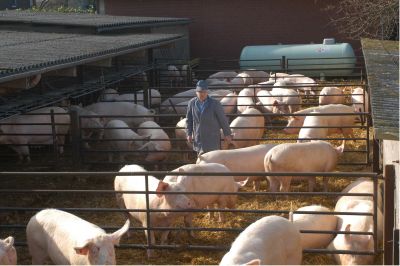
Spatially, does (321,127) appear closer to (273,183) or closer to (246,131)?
(246,131)

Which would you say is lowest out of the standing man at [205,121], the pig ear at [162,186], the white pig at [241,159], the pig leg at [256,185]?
the pig leg at [256,185]

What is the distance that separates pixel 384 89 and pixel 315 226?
1.95 m

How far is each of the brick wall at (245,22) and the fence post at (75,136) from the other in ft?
56.8

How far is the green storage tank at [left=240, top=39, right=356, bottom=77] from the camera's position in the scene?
2480 centimetres

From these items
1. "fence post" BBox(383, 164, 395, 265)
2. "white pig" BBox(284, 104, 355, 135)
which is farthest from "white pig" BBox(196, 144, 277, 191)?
"fence post" BBox(383, 164, 395, 265)

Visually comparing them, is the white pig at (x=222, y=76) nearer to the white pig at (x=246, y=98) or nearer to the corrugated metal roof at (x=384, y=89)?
the white pig at (x=246, y=98)

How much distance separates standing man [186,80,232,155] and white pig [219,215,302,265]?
154 inches

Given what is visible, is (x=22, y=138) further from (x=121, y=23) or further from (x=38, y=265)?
(x=121, y=23)

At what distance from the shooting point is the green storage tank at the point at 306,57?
2480cm

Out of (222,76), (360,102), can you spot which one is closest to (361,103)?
(360,102)

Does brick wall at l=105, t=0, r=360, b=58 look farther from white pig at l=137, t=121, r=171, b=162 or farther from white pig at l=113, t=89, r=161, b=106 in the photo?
white pig at l=137, t=121, r=171, b=162

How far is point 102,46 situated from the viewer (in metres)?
16.1

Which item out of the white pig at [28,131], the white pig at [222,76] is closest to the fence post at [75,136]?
the white pig at [28,131]

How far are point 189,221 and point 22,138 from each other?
5.80 meters
